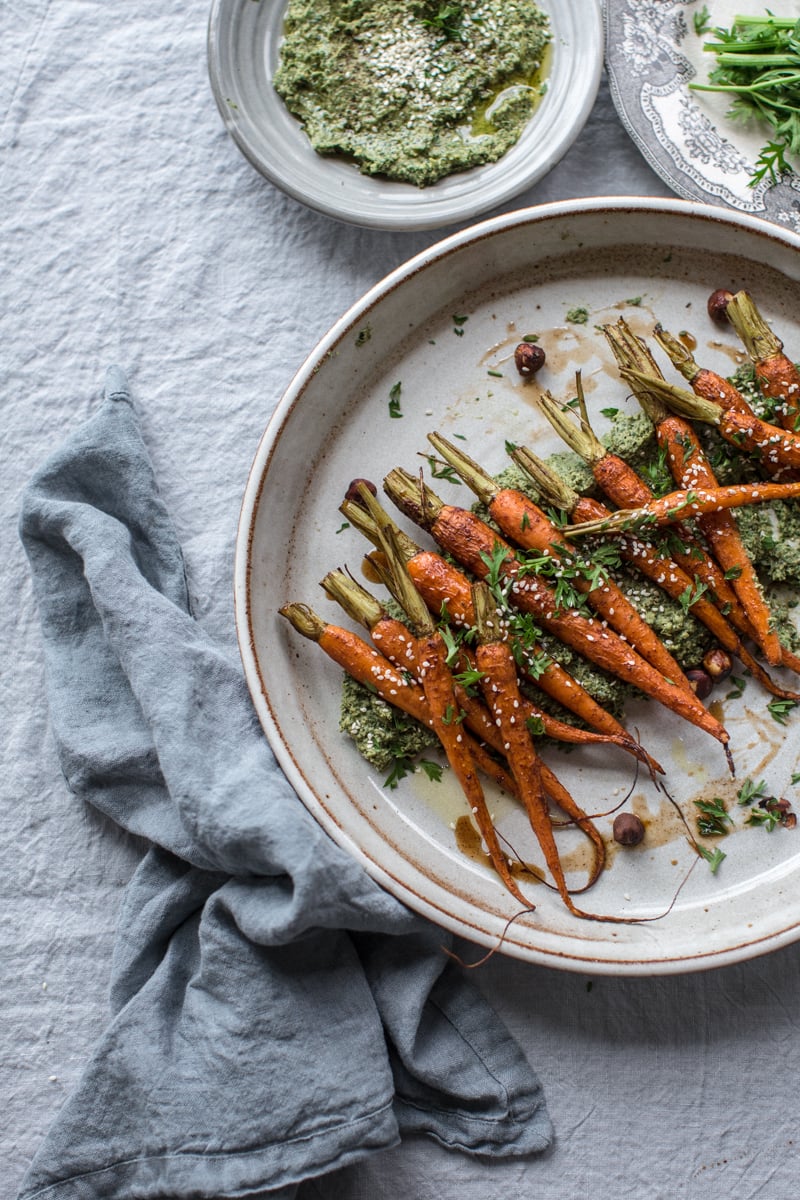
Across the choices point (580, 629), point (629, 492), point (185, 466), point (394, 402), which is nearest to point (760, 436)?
point (629, 492)

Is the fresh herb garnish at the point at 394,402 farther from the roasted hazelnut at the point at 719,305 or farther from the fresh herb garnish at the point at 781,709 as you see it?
the fresh herb garnish at the point at 781,709

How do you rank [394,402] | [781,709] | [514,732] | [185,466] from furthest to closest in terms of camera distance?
1. [185,466]
2. [394,402]
3. [781,709]
4. [514,732]

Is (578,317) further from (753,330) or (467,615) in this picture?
(467,615)

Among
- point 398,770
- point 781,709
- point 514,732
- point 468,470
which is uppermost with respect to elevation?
point 468,470

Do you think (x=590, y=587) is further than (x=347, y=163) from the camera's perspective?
No

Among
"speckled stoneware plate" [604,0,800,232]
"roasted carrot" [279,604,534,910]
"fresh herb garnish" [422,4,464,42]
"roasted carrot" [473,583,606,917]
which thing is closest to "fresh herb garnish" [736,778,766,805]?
"roasted carrot" [473,583,606,917]

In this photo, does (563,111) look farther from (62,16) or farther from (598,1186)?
Answer: (598,1186)

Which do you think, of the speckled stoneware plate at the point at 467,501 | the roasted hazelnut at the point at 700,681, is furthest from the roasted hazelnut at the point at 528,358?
the roasted hazelnut at the point at 700,681
